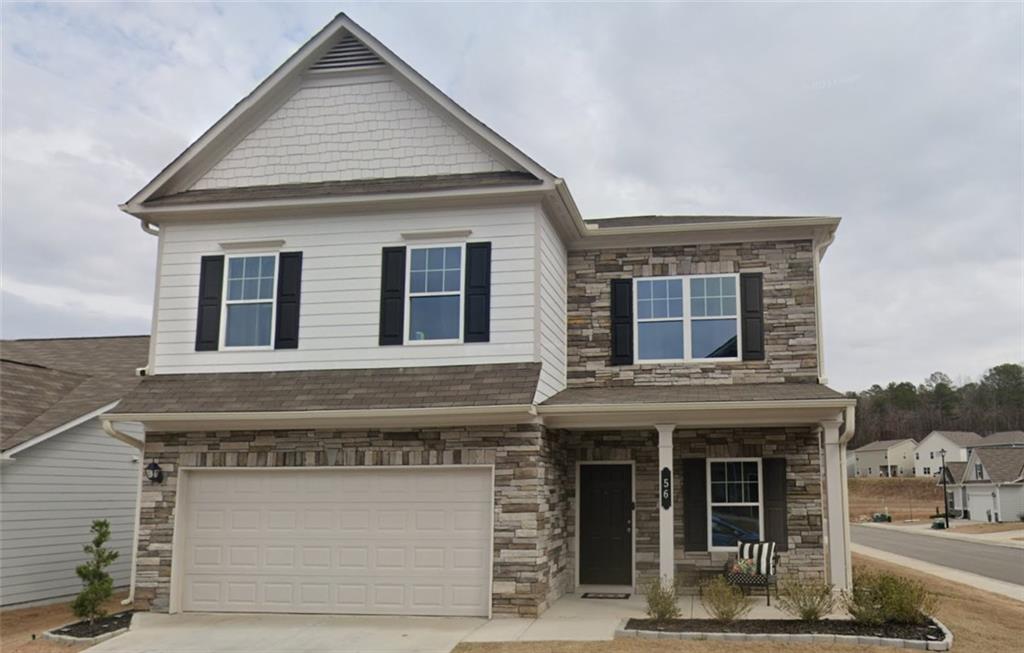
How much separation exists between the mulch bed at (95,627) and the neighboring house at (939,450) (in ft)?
Answer: 231

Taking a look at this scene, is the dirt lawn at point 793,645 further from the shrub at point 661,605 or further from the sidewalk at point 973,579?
the sidewalk at point 973,579

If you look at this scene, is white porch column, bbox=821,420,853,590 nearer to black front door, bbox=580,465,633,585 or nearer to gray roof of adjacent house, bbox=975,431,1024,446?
black front door, bbox=580,465,633,585

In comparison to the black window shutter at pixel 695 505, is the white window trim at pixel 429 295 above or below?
above

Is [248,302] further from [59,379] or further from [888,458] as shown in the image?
[888,458]

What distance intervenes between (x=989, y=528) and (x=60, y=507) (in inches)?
1742

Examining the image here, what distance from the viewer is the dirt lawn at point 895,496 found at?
67188 millimetres

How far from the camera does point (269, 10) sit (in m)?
13.6

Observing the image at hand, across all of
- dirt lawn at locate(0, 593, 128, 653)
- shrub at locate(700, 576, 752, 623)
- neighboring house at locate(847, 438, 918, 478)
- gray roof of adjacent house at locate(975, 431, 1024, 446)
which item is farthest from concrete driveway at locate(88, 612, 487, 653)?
neighboring house at locate(847, 438, 918, 478)

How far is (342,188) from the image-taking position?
42.7ft

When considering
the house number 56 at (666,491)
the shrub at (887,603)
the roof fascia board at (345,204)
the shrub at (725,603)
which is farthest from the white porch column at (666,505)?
the roof fascia board at (345,204)

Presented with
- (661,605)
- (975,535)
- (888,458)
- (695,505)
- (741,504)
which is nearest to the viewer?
(661,605)

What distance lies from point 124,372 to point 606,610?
1162 centimetres

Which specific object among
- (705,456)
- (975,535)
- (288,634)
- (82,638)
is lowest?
(975,535)

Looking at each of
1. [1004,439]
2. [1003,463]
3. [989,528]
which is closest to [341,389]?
[989,528]
